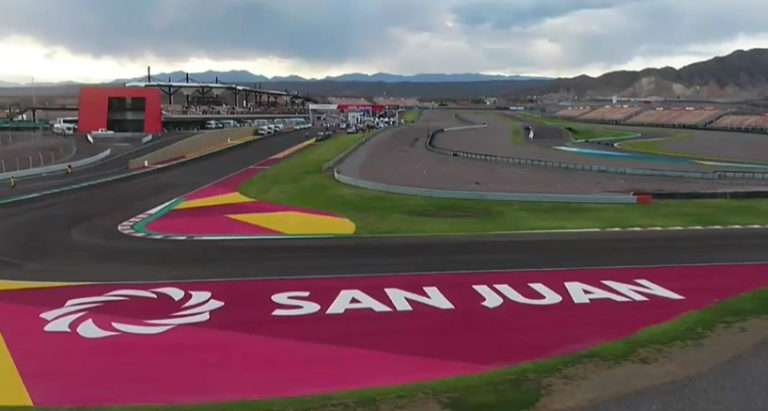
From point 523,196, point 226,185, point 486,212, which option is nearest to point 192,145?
point 226,185

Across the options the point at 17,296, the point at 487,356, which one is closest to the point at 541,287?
the point at 487,356

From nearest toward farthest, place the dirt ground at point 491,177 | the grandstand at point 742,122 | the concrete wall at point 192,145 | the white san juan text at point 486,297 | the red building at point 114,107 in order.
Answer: the white san juan text at point 486,297
the dirt ground at point 491,177
the concrete wall at point 192,145
the red building at point 114,107
the grandstand at point 742,122

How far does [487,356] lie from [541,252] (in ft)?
34.9

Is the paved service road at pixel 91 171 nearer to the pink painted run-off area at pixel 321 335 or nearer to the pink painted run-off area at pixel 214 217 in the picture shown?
the pink painted run-off area at pixel 214 217

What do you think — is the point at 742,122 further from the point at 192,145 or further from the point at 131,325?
the point at 131,325

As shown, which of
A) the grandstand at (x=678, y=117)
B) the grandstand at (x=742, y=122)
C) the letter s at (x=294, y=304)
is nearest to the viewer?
the letter s at (x=294, y=304)

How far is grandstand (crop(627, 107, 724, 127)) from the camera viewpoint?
440ft

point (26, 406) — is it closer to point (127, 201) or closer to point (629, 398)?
point (629, 398)

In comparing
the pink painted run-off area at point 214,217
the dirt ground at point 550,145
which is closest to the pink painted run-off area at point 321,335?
the pink painted run-off area at point 214,217

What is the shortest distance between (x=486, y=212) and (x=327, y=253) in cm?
1170

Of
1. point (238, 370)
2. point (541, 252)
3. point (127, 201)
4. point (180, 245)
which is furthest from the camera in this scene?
point (127, 201)

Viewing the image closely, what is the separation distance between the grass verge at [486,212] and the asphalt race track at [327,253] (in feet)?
6.75

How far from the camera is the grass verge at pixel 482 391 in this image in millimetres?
11531

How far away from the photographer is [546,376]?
12836 millimetres
